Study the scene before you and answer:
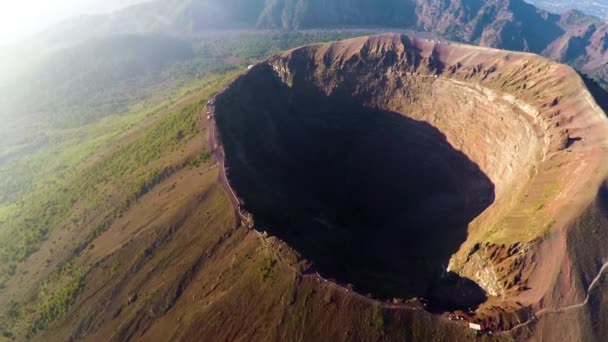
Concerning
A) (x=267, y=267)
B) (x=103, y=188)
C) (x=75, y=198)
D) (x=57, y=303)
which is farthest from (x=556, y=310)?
(x=75, y=198)

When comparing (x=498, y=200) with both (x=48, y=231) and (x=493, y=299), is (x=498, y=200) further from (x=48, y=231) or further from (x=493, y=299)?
(x=48, y=231)

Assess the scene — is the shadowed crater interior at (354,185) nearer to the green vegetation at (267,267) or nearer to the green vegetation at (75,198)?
the green vegetation at (267,267)

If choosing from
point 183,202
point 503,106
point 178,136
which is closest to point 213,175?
point 183,202

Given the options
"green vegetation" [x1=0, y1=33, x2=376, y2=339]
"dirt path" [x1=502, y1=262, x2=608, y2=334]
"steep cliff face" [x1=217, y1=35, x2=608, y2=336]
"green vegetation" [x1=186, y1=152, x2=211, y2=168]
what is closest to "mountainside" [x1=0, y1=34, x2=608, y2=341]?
"dirt path" [x1=502, y1=262, x2=608, y2=334]

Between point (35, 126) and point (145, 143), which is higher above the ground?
point (145, 143)

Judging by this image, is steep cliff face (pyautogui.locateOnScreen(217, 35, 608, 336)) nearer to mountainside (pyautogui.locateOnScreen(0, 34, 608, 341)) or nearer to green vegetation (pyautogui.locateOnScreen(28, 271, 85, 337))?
mountainside (pyautogui.locateOnScreen(0, 34, 608, 341))
